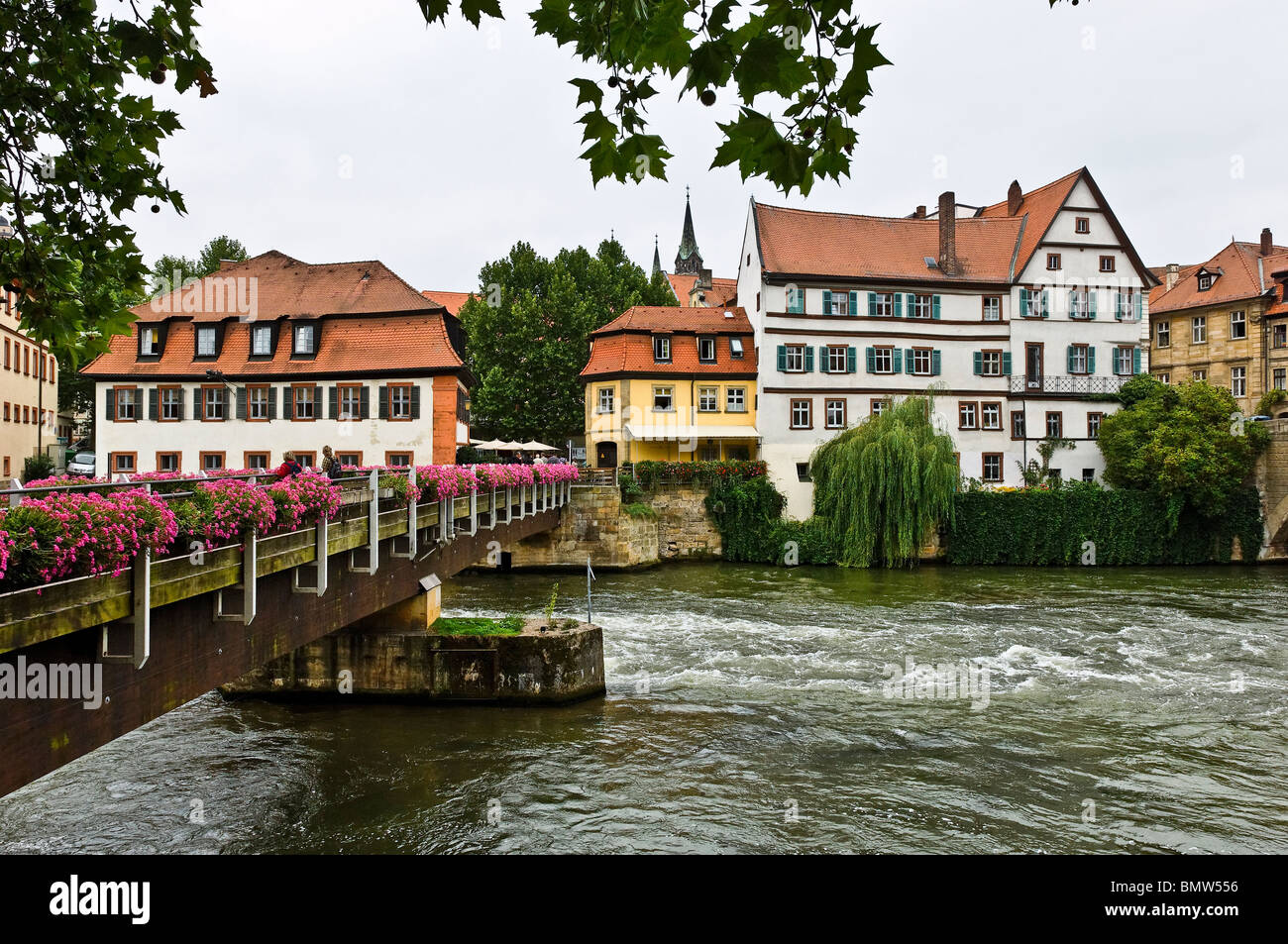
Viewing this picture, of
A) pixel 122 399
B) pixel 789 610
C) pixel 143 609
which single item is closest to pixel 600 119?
pixel 143 609

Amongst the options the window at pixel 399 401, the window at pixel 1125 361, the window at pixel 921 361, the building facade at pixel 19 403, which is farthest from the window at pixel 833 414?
the building facade at pixel 19 403

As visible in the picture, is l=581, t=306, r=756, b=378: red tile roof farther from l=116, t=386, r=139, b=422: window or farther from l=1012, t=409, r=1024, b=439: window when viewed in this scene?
l=116, t=386, r=139, b=422: window

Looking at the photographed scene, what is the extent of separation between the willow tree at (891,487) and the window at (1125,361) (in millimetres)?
12654

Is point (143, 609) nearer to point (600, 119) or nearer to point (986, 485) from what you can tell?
point (600, 119)

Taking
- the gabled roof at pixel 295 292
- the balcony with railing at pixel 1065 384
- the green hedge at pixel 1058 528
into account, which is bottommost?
the green hedge at pixel 1058 528

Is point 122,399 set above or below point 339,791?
above

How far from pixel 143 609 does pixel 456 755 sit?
6.26 metres

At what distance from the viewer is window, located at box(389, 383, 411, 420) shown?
116 ft

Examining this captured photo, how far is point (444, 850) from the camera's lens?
9289 mm

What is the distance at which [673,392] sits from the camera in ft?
134

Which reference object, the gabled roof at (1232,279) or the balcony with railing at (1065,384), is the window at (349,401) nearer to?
the balcony with railing at (1065,384)

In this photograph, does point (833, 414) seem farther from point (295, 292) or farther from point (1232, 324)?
point (1232, 324)

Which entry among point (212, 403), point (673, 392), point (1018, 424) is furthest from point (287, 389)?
point (1018, 424)

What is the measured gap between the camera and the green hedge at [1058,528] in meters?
35.1
